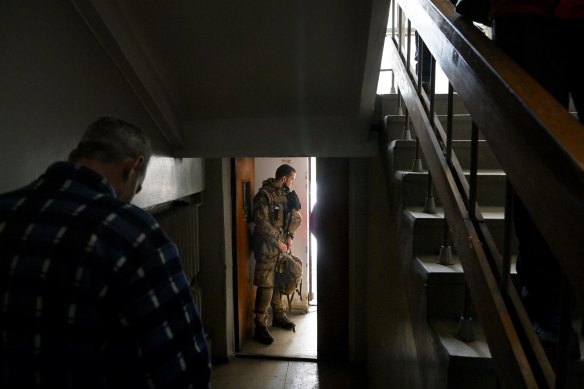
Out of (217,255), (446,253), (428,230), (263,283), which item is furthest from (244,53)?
(263,283)

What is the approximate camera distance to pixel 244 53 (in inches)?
82.4

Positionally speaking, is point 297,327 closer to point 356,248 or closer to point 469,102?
point 356,248

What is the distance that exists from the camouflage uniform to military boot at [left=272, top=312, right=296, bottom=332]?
0.92 feet

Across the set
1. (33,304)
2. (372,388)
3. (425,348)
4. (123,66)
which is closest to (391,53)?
(123,66)

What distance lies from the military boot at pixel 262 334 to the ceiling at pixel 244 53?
268 cm

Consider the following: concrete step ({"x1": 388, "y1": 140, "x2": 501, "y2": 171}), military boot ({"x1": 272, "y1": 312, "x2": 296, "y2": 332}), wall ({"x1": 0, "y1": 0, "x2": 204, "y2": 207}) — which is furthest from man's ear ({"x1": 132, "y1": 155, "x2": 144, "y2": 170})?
military boot ({"x1": 272, "y1": 312, "x2": 296, "y2": 332})

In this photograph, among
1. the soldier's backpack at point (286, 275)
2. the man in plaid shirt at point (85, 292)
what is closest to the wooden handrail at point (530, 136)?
the man in plaid shirt at point (85, 292)

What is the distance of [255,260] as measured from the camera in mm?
4742

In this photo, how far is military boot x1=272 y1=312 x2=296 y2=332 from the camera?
480 cm

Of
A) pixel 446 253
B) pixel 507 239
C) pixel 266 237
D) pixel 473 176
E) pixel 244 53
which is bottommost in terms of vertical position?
pixel 266 237

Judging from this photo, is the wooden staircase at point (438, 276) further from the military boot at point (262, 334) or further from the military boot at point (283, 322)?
the military boot at point (283, 322)

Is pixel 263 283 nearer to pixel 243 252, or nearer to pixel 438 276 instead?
pixel 243 252

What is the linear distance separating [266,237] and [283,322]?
111 centimetres

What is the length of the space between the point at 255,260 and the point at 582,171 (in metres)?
4.37
